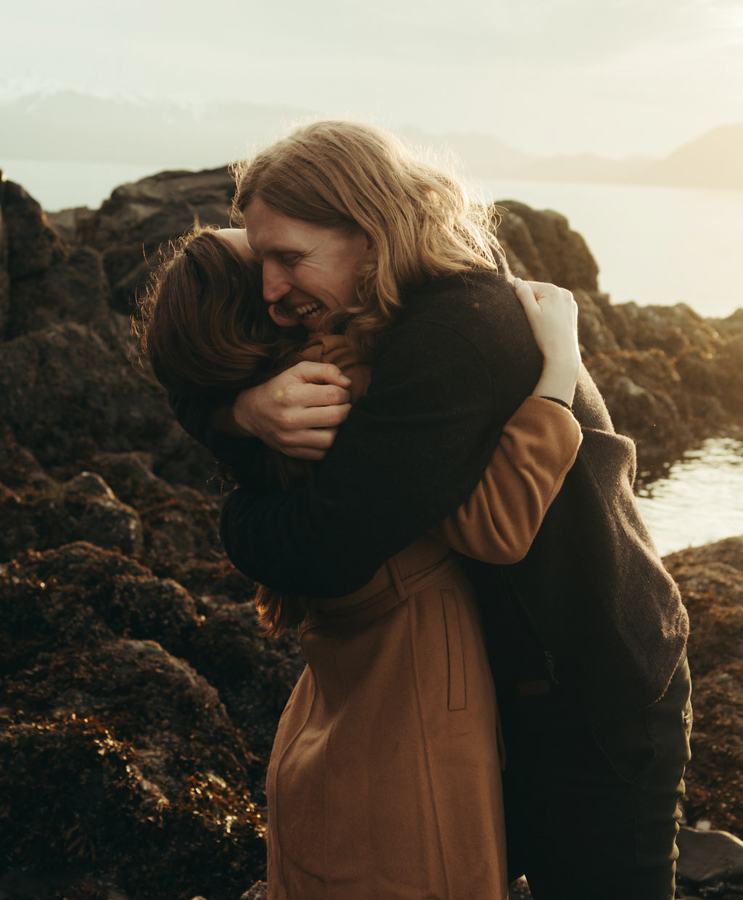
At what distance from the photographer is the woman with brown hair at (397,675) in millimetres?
1831

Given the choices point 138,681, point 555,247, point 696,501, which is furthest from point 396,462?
point 555,247

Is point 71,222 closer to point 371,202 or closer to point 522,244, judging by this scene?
point 522,244

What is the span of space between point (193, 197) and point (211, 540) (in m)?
8.53

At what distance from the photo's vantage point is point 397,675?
1942mm

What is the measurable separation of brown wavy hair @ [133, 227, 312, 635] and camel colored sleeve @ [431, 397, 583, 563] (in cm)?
46

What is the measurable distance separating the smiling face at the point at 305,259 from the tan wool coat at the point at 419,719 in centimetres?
14

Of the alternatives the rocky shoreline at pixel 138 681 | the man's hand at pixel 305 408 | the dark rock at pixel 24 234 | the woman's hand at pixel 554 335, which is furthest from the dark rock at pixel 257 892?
the dark rock at pixel 24 234

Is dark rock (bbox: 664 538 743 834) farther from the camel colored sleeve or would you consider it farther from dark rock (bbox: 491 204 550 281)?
dark rock (bbox: 491 204 550 281)

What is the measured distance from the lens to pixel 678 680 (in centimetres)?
215

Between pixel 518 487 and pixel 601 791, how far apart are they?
2.81 ft

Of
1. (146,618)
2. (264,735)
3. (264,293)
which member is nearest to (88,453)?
(146,618)

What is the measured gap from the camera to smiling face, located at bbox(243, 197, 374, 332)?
1987mm

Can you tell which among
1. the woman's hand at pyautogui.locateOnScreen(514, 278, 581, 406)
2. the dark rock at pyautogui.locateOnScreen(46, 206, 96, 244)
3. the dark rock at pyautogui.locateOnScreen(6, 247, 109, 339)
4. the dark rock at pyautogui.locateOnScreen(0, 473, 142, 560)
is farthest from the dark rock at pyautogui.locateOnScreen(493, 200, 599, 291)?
the woman's hand at pyautogui.locateOnScreen(514, 278, 581, 406)

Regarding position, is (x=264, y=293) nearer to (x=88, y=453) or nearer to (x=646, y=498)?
(x=88, y=453)
